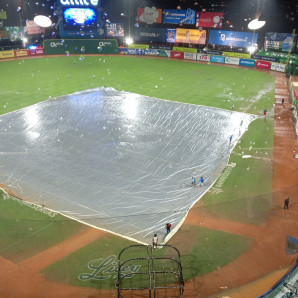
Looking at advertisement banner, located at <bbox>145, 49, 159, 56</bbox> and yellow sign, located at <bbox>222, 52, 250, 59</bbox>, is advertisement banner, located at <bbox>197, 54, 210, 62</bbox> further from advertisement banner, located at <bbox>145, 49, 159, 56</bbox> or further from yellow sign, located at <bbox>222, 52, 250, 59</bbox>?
advertisement banner, located at <bbox>145, 49, 159, 56</bbox>

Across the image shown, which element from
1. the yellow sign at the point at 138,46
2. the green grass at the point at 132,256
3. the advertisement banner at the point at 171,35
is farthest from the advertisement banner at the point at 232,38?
the green grass at the point at 132,256

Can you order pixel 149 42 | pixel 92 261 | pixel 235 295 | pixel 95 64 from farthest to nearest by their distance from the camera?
pixel 149 42
pixel 95 64
pixel 92 261
pixel 235 295

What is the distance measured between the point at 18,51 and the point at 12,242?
5246 centimetres

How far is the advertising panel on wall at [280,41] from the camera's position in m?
55.1

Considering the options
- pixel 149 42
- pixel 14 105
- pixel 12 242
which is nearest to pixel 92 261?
pixel 12 242

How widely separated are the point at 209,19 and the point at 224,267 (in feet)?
190

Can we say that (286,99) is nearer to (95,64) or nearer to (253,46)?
(253,46)

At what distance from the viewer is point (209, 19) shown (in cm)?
6234

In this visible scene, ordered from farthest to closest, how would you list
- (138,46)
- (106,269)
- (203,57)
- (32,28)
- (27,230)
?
(138,46) → (32,28) → (203,57) → (27,230) → (106,269)

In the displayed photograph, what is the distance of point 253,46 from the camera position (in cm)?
5912

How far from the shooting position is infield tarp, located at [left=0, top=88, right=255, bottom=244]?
17.3 metres

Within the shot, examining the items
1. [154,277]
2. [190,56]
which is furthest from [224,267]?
[190,56]

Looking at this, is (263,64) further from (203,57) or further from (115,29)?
(115,29)

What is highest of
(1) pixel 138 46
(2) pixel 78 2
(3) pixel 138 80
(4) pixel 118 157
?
(2) pixel 78 2
